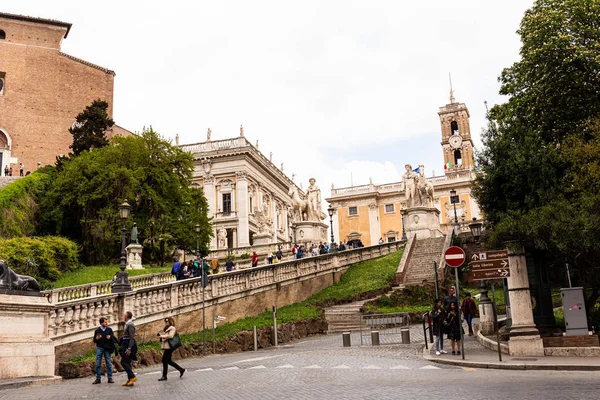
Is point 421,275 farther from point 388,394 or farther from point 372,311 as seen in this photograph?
point 388,394

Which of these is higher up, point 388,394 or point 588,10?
point 588,10

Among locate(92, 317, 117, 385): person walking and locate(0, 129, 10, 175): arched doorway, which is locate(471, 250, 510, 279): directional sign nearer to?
locate(92, 317, 117, 385): person walking

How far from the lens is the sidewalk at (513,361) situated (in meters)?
12.1

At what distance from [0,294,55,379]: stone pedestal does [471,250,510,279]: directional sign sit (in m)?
9.72

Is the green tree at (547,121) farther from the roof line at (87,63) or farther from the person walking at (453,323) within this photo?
the roof line at (87,63)

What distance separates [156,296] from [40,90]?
52076 mm

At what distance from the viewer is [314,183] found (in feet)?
137

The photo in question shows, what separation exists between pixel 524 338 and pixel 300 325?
9.85 m

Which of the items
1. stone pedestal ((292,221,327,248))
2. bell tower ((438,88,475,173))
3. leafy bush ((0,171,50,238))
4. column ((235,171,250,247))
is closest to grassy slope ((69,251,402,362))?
stone pedestal ((292,221,327,248))

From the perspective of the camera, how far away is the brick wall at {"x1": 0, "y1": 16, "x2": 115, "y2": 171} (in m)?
61.3

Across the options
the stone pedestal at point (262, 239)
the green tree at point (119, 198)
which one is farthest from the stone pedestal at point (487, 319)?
the stone pedestal at point (262, 239)

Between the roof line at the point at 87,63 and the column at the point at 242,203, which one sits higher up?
the roof line at the point at 87,63

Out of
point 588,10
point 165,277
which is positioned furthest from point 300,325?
point 588,10

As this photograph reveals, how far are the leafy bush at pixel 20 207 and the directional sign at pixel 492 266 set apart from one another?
111ft
